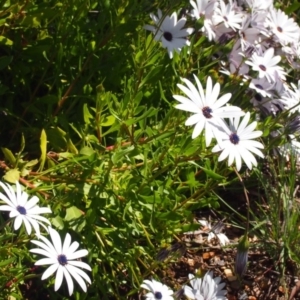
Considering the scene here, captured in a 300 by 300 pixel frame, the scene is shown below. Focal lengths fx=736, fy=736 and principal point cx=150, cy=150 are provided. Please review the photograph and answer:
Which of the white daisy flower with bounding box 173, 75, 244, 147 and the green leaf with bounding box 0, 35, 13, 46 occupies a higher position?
the green leaf with bounding box 0, 35, 13, 46

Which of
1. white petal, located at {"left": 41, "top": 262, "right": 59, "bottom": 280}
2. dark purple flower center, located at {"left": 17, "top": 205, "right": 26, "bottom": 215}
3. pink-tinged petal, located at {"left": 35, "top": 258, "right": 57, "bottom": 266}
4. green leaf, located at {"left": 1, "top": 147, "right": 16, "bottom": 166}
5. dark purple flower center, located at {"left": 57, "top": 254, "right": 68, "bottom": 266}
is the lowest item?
white petal, located at {"left": 41, "top": 262, "right": 59, "bottom": 280}

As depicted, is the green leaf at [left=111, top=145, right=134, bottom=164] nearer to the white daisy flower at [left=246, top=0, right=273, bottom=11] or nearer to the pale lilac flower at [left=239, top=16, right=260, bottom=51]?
the pale lilac flower at [left=239, top=16, right=260, bottom=51]

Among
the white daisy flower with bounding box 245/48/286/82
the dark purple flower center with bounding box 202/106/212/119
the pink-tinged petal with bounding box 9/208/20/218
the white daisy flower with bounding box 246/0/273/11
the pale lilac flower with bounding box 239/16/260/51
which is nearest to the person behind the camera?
the pink-tinged petal with bounding box 9/208/20/218

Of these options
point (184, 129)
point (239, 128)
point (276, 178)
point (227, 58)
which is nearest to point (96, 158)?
point (184, 129)

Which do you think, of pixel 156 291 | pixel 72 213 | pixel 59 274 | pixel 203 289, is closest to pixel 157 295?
pixel 156 291

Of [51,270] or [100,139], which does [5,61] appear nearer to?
[100,139]

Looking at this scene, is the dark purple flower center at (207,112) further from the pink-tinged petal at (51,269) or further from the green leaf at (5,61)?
the green leaf at (5,61)

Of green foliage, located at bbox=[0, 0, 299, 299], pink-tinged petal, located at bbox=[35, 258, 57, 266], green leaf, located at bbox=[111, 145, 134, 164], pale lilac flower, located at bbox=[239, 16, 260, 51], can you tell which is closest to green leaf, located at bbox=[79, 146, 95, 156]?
green foliage, located at bbox=[0, 0, 299, 299]
